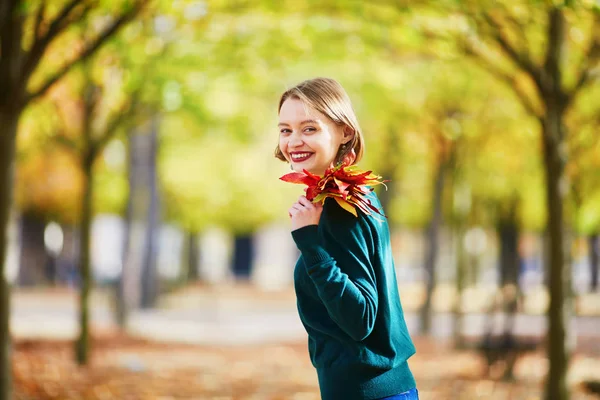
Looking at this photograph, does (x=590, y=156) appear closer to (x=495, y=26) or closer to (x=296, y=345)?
(x=296, y=345)

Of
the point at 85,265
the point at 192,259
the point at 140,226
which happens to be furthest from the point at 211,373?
the point at 192,259

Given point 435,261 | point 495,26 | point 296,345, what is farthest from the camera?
point 435,261

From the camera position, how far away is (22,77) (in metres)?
5.59

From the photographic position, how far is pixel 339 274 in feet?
6.45

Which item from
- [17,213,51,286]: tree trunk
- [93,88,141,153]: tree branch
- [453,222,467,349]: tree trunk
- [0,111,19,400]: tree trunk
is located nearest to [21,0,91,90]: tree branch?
[0,111,19,400]: tree trunk

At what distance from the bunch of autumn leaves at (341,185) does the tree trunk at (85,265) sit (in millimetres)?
8165

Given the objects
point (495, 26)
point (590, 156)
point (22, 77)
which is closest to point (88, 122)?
point (22, 77)

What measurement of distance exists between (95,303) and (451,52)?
1938 centimetres

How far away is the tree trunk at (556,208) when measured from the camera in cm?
673

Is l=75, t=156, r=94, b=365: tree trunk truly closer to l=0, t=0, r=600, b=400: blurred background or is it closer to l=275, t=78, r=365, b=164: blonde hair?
l=0, t=0, r=600, b=400: blurred background

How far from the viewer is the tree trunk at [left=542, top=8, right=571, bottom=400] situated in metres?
6.73

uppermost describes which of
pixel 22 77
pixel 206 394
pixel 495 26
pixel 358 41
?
pixel 358 41

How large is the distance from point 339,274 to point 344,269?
0.07 metres

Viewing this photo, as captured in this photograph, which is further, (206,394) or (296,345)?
(296,345)
